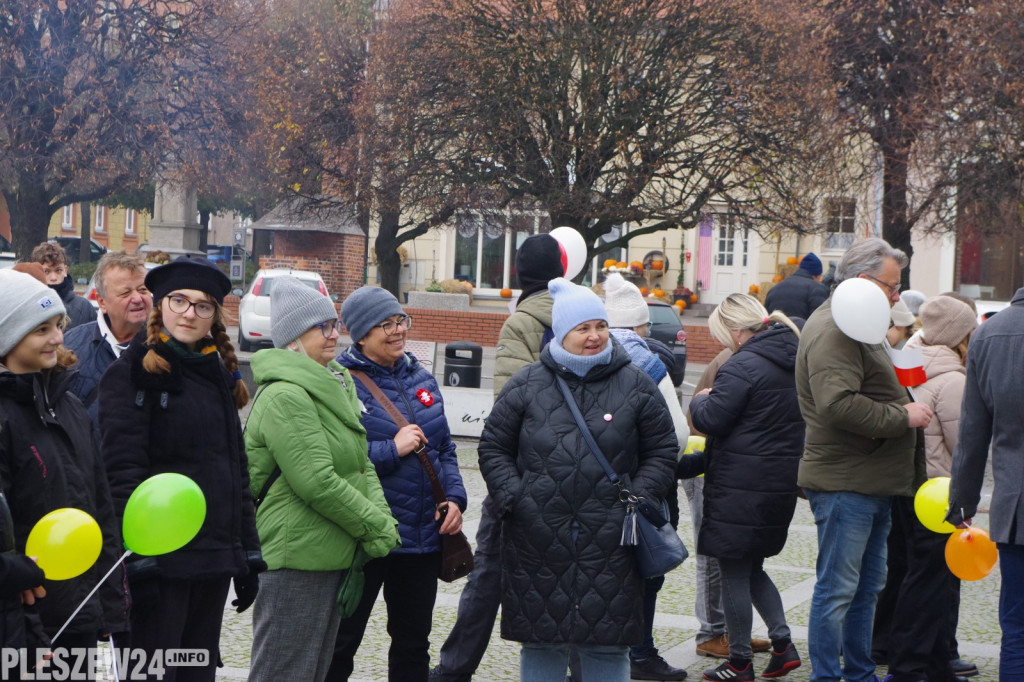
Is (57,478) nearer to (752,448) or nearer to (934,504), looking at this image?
(752,448)

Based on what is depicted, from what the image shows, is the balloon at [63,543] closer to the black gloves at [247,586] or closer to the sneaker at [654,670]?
the black gloves at [247,586]

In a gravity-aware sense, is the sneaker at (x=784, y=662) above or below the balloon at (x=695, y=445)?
below

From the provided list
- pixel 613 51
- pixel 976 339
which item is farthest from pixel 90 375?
pixel 613 51

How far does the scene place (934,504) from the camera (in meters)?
5.30

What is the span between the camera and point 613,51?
21922mm

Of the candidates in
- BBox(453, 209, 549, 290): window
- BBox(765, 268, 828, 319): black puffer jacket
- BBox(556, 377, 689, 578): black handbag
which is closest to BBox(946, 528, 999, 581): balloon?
BBox(556, 377, 689, 578): black handbag

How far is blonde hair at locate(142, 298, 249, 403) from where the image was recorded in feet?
13.3

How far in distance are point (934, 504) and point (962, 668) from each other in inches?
52.3

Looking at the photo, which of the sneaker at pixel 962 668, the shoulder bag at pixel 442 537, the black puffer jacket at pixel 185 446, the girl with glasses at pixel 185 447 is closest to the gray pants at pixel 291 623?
the girl with glasses at pixel 185 447

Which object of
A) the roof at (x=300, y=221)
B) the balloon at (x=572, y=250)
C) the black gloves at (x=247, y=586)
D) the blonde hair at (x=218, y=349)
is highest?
the roof at (x=300, y=221)

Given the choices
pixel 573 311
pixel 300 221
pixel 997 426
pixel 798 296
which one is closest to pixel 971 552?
pixel 997 426

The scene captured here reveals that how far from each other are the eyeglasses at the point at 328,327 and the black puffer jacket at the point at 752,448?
1932 millimetres

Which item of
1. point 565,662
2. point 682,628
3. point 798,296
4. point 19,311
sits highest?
point 798,296

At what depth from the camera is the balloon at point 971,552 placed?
5.00 metres
